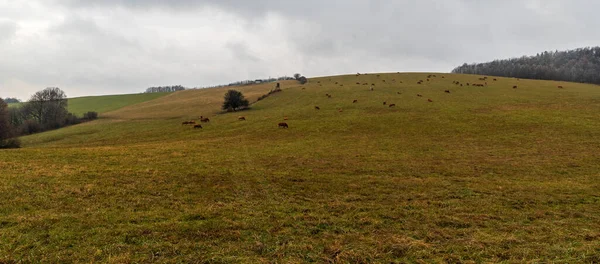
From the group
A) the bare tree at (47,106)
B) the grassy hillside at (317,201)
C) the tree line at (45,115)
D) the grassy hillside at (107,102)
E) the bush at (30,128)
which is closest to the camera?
the grassy hillside at (317,201)

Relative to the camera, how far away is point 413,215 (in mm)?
11422

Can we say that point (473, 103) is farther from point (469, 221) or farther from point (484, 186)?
point (469, 221)

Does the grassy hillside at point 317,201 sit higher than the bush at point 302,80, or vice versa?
the bush at point 302,80

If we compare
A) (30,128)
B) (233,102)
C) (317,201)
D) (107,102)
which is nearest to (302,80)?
(233,102)

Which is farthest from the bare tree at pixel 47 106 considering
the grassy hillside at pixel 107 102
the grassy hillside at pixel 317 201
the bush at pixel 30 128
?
the grassy hillside at pixel 317 201

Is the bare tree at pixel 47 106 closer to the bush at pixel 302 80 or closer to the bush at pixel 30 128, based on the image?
the bush at pixel 30 128

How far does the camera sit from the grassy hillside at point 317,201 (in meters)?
8.56

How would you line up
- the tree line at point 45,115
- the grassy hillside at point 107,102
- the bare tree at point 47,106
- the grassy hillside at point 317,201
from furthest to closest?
1. the grassy hillside at point 107,102
2. the bare tree at point 47,106
3. the tree line at point 45,115
4. the grassy hillside at point 317,201

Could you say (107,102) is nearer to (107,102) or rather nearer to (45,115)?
(107,102)

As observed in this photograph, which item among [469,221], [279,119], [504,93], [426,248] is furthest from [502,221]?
[504,93]

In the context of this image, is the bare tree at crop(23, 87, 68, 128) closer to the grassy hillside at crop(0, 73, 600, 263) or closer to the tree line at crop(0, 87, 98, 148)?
the tree line at crop(0, 87, 98, 148)

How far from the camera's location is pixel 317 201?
13.2 metres

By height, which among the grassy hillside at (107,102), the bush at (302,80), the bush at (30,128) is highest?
the bush at (302,80)

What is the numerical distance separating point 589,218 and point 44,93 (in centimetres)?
11472
